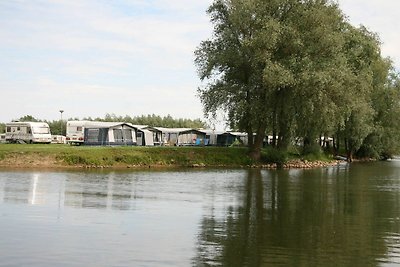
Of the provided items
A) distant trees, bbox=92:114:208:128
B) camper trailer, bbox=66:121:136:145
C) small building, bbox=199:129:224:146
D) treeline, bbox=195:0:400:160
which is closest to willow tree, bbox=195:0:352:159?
treeline, bbox=195:0:400:160

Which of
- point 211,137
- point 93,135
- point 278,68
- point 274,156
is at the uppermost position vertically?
point 278,68

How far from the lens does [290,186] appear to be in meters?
32.9

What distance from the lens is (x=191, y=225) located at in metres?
17.5

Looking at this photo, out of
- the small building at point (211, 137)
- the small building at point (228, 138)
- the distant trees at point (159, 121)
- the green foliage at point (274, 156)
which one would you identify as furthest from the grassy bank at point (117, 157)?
the distant trees at point (159, 121)

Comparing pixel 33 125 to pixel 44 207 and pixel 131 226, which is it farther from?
pixel 131 226

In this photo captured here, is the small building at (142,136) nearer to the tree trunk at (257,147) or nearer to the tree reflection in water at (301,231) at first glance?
the tree trunk at (257,147)

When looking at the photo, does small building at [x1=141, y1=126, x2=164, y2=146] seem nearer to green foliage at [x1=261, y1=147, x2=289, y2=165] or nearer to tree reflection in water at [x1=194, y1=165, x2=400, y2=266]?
green foliage at [x1=261, y1=147, x2=289, y2=165]


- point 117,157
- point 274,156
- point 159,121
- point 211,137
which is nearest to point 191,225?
point 117,157

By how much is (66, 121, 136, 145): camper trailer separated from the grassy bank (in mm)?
15943

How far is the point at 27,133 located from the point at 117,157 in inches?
990

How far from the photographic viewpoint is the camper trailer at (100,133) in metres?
66.5

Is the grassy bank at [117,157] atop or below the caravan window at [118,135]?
below

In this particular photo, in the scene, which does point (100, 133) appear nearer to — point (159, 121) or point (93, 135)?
point (93, 135)

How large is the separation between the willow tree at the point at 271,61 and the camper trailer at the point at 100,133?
1765cm
